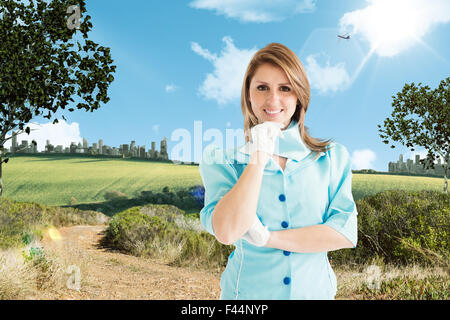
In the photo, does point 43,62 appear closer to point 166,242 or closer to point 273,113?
point 166,242

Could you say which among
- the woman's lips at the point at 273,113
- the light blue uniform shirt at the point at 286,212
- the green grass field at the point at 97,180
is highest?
the woman's lips at the point at 273,113

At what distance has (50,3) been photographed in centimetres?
1034

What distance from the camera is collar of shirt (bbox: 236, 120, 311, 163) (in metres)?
2.17

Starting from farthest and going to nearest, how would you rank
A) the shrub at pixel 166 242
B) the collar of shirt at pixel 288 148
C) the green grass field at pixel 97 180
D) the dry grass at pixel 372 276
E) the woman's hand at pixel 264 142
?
the green grass field at pixel 97 180 < the shrub at pixel 166 242 < the dry grass at pixel 372 276 < the collar of shirt at pixel 288 148 < the woman's hand at pixel 264 142

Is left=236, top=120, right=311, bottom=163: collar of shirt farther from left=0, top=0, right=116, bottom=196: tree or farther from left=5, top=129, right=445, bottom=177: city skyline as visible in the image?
left=5, top=129, right=445, bottom=177: city skyline

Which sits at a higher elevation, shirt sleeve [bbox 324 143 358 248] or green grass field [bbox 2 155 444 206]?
shirt sleeve [bbox 324 143 358 248]

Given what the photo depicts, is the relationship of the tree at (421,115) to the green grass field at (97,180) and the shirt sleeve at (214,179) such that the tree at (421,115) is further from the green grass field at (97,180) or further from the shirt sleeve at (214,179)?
the shirt sleeve at (214,179)

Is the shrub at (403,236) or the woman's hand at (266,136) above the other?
the woman's hand at (266,136)

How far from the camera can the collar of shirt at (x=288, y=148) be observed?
217cm

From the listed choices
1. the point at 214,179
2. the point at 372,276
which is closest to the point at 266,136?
the point at 214,179

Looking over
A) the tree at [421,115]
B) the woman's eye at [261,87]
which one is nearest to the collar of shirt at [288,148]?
the woman's eye at [261,87]

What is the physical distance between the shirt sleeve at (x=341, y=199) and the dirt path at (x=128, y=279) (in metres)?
4.61

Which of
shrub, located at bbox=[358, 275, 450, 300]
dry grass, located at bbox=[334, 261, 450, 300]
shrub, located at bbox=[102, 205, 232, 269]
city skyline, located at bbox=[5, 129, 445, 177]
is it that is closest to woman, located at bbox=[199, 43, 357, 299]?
shrub, located at bbox=[358, 275, 450, 300]

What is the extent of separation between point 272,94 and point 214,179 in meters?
0.58
